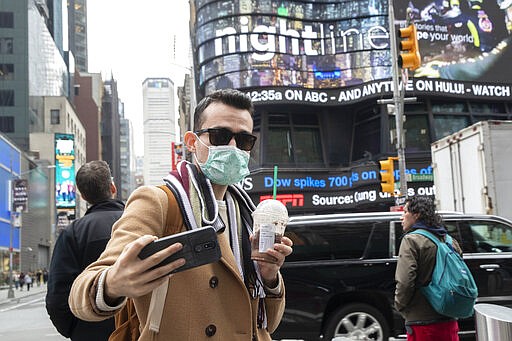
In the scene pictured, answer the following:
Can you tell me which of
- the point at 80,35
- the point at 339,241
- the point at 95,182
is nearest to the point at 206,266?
the point at 95,182

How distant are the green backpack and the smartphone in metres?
3.66

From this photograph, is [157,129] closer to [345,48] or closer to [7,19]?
[7,19]

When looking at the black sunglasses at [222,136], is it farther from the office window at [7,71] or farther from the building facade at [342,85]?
the office window at [7,71]

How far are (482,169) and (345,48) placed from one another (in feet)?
79.0

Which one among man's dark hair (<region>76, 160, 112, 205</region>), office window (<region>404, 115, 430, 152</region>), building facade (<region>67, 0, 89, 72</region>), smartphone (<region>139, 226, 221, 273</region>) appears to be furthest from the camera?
building facade (<region>67, 0, 89, 72</region>)

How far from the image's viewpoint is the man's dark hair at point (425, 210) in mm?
5488

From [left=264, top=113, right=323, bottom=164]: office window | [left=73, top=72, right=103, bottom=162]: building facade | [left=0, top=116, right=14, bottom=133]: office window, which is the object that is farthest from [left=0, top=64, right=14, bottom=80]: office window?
[left=264, top=113, right=323, bottom=164]: office window

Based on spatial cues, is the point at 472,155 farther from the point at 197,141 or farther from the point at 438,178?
the point at 197,141

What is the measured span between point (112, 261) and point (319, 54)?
3500cm

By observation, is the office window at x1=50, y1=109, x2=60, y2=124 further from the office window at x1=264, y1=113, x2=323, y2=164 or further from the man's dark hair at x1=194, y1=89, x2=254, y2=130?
the man's dark hair at x1=194, y1=89, x2=254, y2=130

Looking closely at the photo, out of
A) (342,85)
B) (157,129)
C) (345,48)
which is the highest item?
(157,129)

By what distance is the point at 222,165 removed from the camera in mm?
2549

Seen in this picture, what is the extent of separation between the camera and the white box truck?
12242mm

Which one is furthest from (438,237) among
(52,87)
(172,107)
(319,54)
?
(172,107)
